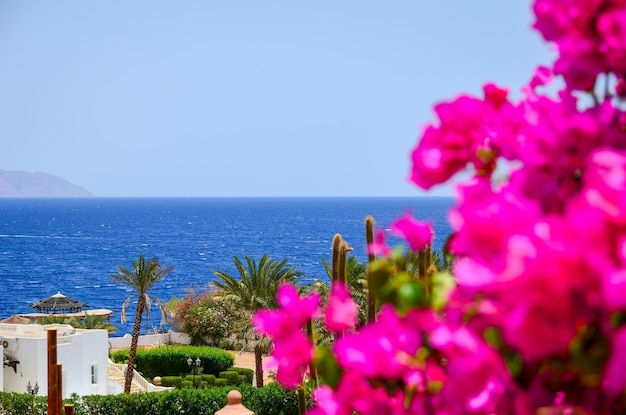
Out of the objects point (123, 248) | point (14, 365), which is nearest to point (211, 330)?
point (14, 365)

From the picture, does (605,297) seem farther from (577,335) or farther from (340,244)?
(340,244)

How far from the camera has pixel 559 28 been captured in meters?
1.41

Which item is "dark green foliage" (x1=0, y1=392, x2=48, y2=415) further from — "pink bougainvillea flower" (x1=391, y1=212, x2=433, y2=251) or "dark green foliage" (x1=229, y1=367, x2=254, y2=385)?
"pink bougainvillea flower" (x1=391, y1=212, x2=433, y2=251)

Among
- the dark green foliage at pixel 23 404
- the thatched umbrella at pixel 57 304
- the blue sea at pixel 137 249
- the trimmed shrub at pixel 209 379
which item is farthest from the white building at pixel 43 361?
the blue sea at pixel 137 249

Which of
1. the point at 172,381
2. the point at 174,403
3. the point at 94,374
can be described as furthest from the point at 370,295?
the point at 172,381

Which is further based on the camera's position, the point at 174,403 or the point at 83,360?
the point at 83,360

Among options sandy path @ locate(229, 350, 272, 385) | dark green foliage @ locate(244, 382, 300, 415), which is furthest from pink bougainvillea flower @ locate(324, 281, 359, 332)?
sandy path @ locate(229, 350, 272, 385)

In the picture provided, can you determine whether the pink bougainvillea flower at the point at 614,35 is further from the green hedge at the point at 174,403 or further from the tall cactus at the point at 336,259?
the green hedge at the point at 174,403

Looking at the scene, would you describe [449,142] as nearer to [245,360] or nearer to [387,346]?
[387,346]

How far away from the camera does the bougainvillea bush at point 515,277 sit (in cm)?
97

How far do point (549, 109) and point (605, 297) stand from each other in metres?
0.52

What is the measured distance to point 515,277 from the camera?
96cm

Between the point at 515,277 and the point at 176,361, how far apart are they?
127ft

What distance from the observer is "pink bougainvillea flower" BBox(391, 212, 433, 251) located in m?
1.46
